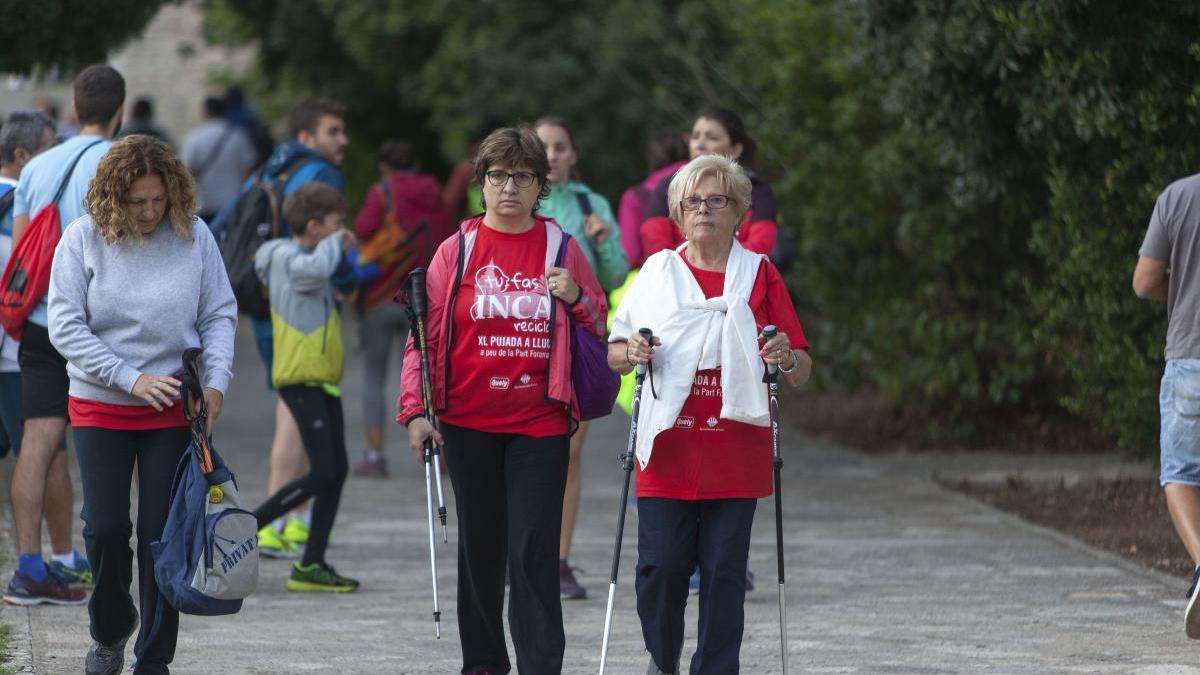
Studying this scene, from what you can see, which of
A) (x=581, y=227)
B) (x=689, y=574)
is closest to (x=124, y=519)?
(x=689, y=574)

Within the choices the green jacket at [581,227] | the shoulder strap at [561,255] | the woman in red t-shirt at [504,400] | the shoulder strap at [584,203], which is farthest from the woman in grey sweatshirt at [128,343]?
the shoulder strap at [584,203]

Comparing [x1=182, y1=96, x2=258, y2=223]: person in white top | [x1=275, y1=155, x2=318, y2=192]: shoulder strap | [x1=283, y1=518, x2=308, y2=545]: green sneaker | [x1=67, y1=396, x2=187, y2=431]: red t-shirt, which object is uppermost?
[x1=182, y1=96, x2=258, y2=223]: person in white top

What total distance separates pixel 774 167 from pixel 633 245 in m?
6.16

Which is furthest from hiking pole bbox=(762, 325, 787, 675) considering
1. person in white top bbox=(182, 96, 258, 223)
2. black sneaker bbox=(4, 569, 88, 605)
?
person in white top bbox=(182, 96, 258, 223)

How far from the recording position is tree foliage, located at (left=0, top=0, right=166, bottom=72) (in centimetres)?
1141

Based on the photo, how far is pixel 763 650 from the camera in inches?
287

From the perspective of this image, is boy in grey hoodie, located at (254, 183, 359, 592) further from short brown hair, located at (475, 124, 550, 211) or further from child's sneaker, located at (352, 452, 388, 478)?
child's sneaker, located at (352, 452, 388, 478)

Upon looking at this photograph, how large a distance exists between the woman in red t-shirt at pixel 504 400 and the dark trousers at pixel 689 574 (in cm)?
30

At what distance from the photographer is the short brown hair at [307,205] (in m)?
8.91

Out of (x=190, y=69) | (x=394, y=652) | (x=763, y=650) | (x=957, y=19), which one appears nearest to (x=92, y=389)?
(x=394, y=652)

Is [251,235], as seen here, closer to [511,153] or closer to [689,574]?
[511,153]

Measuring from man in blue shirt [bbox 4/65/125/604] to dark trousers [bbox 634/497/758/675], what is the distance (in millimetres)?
2775

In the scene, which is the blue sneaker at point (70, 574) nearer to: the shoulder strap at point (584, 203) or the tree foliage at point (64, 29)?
the shoulder strap at point (584, 203)

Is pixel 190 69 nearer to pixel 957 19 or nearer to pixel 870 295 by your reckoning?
pixel 870 295
